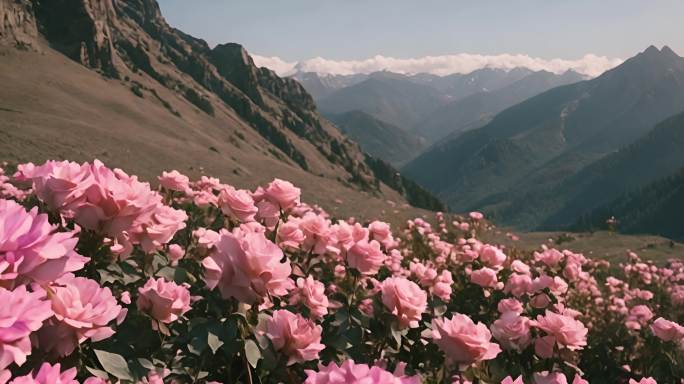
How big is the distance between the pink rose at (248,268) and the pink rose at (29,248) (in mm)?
633

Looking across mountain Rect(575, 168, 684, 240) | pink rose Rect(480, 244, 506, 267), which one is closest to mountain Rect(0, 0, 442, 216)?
pink rose Rect(480, 244, 506, 267)

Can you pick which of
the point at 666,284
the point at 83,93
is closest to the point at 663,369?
the point at 666,284

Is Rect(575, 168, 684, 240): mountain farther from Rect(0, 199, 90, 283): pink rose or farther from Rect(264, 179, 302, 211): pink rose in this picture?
Rect(0, 199, 90, 283): pink rose

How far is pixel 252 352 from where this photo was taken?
2.18 metres

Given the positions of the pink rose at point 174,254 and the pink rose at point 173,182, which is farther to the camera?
the pink rose at point 173,182

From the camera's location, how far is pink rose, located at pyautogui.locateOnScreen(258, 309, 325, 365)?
222cm

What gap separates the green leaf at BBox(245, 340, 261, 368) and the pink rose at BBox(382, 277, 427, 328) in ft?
2.77

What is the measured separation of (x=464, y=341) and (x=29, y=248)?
6.27 feet

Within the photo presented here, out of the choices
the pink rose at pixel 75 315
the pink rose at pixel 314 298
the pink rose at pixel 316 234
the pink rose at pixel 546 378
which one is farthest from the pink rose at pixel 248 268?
the pink rose at pixel 546 378

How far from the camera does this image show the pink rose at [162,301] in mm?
2248

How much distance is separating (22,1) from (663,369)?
87.0 m

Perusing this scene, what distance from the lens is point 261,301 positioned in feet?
7.36

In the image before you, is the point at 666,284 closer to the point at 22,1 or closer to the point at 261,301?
the point at 261,301

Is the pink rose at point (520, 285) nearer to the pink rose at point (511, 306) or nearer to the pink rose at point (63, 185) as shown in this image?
the pink rose at point (511, 306)
